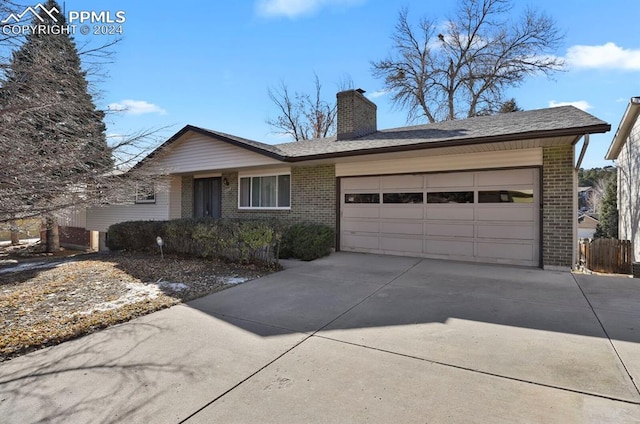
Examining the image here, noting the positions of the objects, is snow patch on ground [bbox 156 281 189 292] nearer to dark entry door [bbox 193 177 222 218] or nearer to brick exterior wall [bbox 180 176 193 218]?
dark entry door [bbox 193 177 222 218]

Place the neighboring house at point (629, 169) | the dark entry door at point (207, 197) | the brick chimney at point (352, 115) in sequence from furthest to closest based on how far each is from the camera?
the dark entry door at point (207, 197)
the brick chimney at point (352, 115)
the neighboring house at point (629, 169)

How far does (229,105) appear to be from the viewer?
13.2 m

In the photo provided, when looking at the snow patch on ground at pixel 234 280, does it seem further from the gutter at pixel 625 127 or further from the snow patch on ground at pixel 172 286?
the gutter at pixel 625 127

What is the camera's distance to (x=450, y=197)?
853 centimetres

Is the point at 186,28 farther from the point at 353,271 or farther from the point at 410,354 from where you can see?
the point at 410,354

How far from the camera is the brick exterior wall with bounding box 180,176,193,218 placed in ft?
45.2

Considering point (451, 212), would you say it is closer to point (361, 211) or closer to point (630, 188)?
point (361, 211)

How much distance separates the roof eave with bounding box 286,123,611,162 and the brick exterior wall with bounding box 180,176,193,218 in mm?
5767

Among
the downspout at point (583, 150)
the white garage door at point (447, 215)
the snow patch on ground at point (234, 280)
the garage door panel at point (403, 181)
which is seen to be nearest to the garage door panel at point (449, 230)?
the white garage door at point (447, 215)

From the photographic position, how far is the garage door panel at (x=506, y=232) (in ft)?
24.9

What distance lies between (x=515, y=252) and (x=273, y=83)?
23198mm

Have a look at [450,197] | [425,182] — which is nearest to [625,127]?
[450,197]

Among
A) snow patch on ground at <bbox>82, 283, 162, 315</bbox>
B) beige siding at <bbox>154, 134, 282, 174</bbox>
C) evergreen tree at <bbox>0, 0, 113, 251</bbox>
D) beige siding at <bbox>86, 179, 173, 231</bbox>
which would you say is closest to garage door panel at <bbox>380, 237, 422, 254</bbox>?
beige siding at <bbox>154, 134, 282, 174</bbox>

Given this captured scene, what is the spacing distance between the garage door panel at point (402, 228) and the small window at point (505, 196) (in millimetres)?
1660
